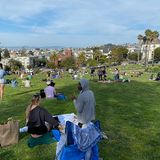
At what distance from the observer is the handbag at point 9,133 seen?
11.7 m

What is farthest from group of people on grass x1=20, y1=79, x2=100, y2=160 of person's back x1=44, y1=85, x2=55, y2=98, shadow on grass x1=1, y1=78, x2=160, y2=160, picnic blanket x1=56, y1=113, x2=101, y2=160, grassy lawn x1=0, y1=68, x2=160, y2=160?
person's back x1=44, y1=85, x2=55, y2=98

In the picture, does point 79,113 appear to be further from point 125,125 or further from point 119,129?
point 125,125

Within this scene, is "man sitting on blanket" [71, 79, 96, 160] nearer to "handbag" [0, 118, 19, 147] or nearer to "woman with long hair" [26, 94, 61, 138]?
"woman with long hair" [26, 94, 61, 138]

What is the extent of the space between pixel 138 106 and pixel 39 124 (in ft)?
35.6

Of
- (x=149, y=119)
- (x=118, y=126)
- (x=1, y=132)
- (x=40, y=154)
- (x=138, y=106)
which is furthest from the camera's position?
(x=138, y=106)

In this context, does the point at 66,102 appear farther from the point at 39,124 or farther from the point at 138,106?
the point at 39,124

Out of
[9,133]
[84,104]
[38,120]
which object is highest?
[84,104]

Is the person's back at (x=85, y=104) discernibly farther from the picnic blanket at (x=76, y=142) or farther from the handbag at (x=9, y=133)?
the handbag at (x=9, y=133)

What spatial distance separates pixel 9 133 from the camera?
39.0ft

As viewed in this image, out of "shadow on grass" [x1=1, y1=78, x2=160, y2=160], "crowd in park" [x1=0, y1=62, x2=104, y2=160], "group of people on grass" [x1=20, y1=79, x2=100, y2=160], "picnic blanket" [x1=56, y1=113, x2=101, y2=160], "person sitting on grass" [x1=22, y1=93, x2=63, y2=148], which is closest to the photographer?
"picnic blanket" [x1=56, y1=113, x2=101, y2=160]

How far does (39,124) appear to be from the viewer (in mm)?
11359

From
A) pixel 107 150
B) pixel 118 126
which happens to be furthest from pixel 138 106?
pixel 107 150

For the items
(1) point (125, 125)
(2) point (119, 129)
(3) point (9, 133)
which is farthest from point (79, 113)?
(1) point (125, 125)

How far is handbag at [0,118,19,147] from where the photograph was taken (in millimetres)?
11703
